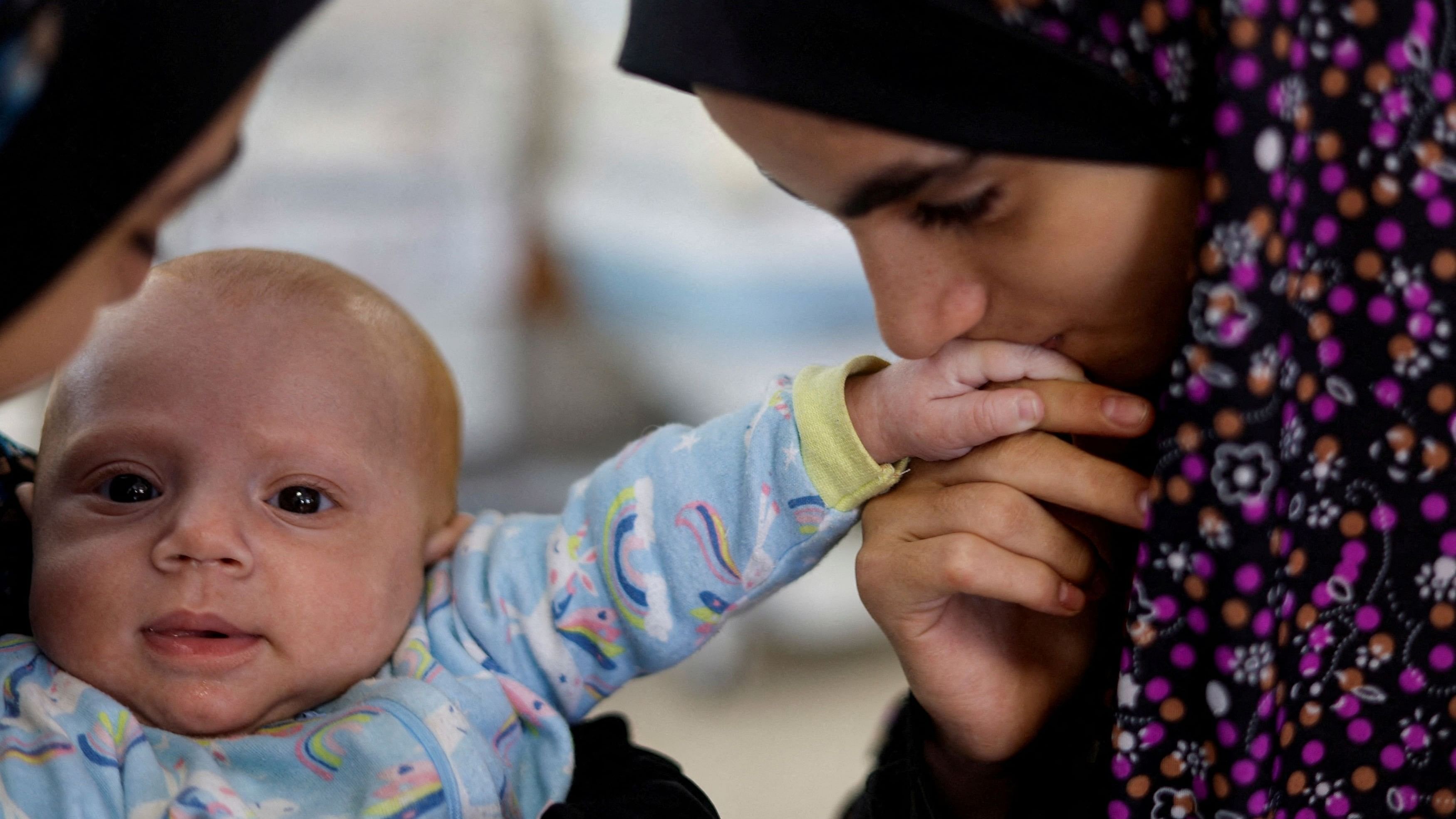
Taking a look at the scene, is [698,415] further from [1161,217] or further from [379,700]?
[1161,217]

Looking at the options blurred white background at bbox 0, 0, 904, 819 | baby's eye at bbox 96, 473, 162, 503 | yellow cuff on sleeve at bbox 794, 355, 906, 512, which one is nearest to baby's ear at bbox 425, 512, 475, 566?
baby's eye at bbox 96, 473, 162, 503

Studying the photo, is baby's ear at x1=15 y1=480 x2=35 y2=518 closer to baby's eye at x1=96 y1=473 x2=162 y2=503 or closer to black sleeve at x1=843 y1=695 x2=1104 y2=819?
baby's eye at x1=96 y1=473 x2=162 y2=503

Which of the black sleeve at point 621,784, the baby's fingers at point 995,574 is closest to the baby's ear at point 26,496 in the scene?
the black sleeve at point 621,784

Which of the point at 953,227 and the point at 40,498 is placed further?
the point at 40,498

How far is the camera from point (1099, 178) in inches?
31.9

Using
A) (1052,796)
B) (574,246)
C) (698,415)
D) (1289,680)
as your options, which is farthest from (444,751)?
(574,246)

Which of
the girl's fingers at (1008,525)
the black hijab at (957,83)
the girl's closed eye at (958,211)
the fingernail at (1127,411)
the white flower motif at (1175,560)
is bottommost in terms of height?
the girl's fingers at (1008,525)

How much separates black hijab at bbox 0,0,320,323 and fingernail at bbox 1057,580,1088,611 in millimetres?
602

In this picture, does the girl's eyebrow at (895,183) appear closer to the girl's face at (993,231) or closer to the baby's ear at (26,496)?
the girl's face at (993,231)

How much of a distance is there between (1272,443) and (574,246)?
2727mm

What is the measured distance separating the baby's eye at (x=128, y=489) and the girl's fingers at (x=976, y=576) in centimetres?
59

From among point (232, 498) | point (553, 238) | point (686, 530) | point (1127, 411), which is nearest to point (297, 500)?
point (232, 498)

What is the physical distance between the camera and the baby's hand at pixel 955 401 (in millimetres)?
926

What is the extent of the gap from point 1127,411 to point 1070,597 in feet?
0.46
